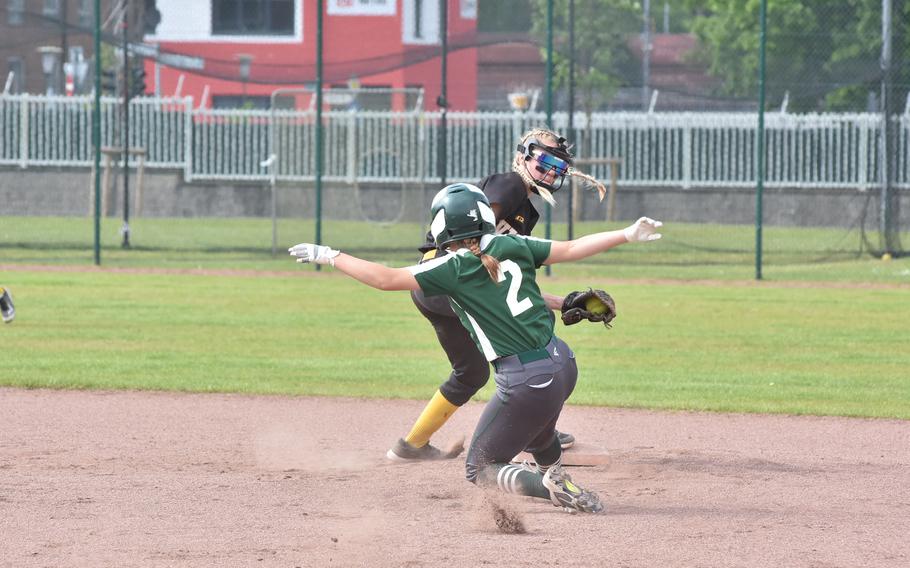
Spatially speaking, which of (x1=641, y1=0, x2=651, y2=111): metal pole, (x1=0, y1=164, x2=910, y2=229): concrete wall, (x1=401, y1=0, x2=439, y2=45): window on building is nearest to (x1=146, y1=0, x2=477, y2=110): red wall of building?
(x1=401, y1=0, x2=439, y2=45): window on building

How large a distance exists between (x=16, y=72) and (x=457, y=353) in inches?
910

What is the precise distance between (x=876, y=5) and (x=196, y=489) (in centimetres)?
1753

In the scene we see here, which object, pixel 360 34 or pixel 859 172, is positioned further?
pixel 360 34

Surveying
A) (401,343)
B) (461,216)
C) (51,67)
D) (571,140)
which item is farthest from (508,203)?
(51,67)

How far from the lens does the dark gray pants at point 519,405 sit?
6.52 metres

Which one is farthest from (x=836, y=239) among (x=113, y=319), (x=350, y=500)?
(x=350, y=500)

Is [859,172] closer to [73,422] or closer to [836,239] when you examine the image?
[836,239]

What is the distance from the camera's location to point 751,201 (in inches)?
1073

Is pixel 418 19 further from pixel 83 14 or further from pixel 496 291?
pixel 496 291

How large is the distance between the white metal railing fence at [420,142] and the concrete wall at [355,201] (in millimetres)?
281

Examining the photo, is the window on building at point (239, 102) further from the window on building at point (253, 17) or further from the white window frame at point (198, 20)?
the window on building at point (253, 17)

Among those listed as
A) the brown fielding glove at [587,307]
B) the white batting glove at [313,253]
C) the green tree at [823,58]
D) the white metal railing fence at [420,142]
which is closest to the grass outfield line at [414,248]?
the white metal railing fence at [420,142]

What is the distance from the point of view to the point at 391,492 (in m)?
7.43

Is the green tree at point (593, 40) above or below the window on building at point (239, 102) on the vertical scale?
above
